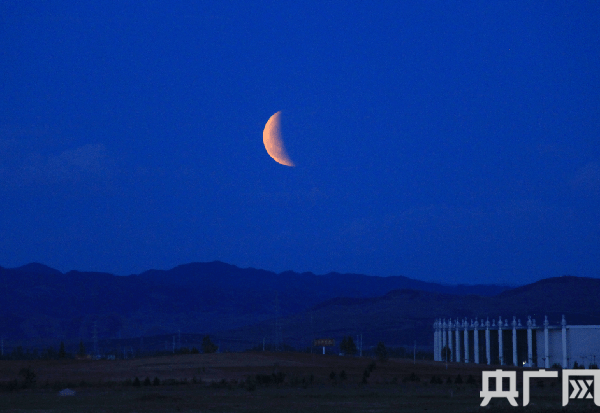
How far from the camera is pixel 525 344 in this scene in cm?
7719

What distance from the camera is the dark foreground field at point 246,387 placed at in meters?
33.3

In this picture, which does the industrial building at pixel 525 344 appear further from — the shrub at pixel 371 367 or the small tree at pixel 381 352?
the shrub at pixel 371 367

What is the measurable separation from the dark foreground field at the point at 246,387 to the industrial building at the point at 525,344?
8.95 metres

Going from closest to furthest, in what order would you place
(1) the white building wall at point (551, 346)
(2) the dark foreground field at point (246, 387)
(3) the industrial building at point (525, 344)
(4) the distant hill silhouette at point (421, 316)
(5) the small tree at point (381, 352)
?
(2) the dark foreground field at point (246, 387) < (3) the industrial building at point (525, 344) < (1) the white building wall at point (551, 346) < (5) the small tree at point (381, 352) < (4) the distant hill silhouette at point (421, 316)

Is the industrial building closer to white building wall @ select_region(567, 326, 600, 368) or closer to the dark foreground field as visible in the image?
white building wall @ select_region(567, 326, 600, 368)

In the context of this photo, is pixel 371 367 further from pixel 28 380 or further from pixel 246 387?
pixel 28 380

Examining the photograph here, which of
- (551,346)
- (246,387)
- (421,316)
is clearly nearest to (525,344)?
(551,346)

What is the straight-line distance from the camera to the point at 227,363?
63.8 meters

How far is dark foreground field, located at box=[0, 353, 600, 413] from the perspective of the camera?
33.3m

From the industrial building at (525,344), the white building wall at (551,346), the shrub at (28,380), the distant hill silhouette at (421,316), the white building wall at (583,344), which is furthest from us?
the distant hill silhouette at (421,316)

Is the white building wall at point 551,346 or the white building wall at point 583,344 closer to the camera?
the white building wall at point 583,344

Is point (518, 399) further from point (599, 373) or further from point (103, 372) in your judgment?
point (103, 372)

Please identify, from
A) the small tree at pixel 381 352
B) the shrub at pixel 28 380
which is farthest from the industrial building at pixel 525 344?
the shrub at pixel 28 380

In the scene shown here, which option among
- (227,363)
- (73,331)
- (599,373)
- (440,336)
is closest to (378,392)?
(599,373)
